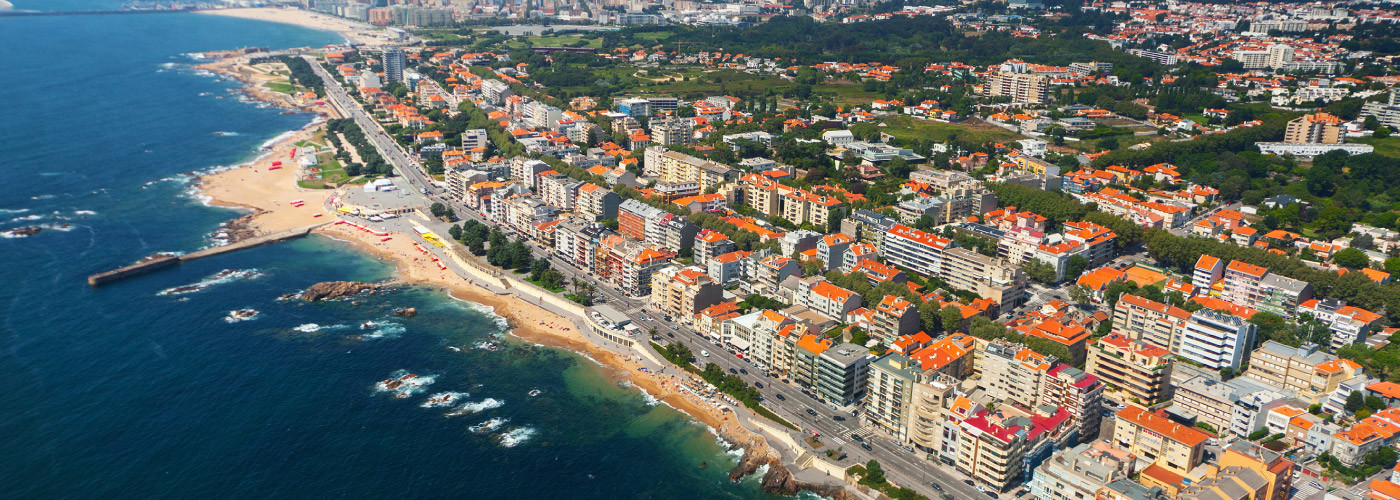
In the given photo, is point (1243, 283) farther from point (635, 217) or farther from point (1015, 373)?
point (635, 217)

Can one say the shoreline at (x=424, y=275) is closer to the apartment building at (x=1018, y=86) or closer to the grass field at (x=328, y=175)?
the grass field at (x=328, y=175)

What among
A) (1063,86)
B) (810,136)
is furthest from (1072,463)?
(1063,86)

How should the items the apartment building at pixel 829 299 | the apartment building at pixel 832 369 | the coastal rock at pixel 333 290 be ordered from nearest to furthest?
the apartment building at pixel 832 369 < the apartment building at pixel 829 299 < the coastal rock at pixel 333 290

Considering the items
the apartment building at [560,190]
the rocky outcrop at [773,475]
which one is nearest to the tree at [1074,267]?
the rocky outcrop at [773,475]

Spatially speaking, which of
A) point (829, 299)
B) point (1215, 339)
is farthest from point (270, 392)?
point (1215, 339)

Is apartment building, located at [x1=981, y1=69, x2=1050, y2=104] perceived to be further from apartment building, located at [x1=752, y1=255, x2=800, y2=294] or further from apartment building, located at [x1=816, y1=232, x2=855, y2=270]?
apartment building, located at [x1=752, y1=255, x2=800, y2=294]

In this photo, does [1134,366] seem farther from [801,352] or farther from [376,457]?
[376,457]
